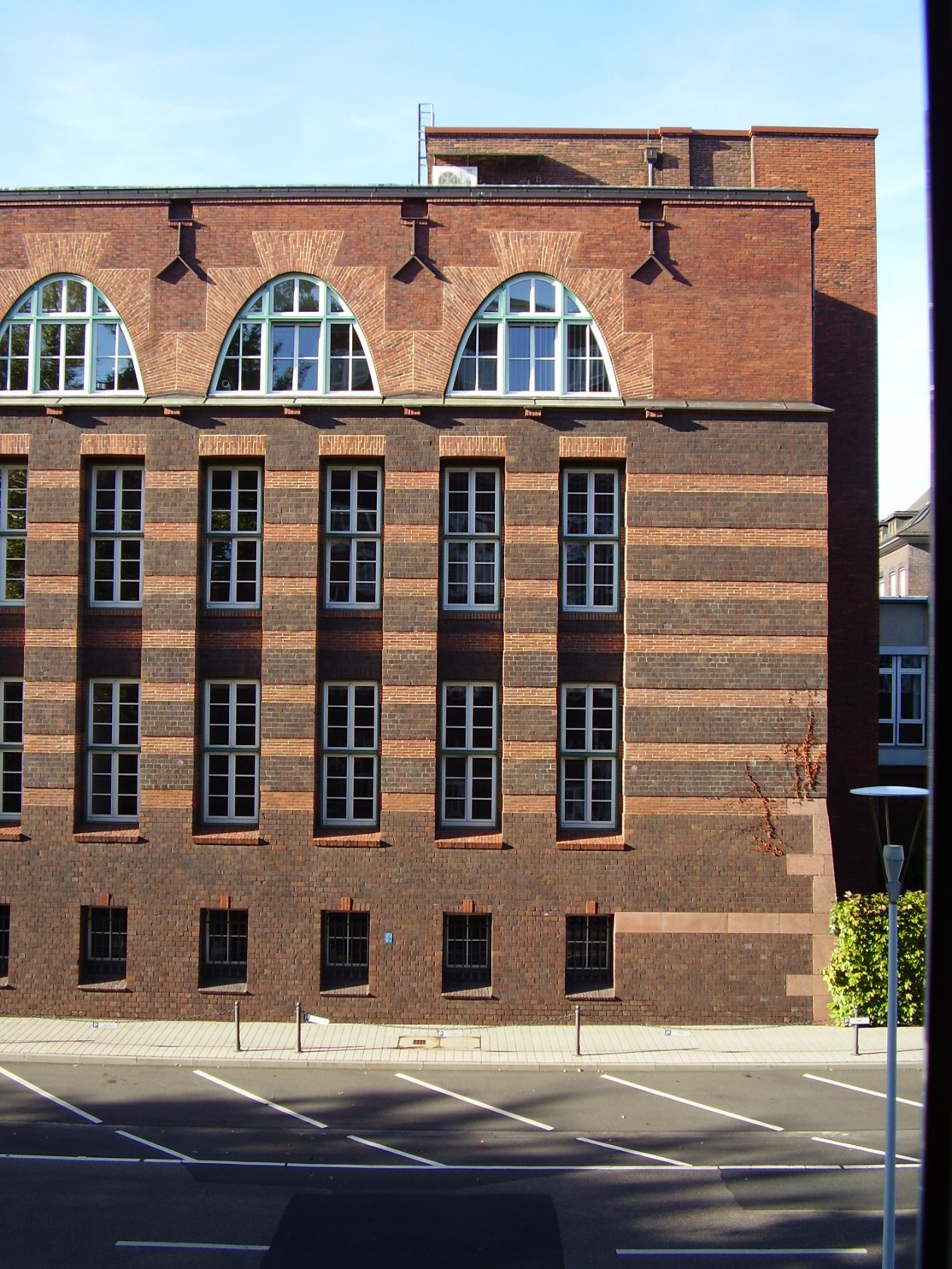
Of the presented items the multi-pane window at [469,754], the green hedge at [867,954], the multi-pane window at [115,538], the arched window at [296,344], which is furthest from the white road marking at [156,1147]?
the arched window at [296,344]

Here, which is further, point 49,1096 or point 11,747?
point 11,747

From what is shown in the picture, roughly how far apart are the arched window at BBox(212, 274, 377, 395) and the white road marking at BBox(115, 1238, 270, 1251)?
13.9m

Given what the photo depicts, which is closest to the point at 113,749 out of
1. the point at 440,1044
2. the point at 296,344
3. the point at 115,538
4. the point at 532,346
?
the point at 115,538

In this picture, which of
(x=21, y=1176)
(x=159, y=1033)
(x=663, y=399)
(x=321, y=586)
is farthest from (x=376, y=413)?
(x=21, y=1176)

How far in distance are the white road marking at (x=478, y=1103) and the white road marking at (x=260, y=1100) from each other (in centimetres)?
201

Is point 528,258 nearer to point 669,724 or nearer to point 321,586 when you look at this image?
point 321,586

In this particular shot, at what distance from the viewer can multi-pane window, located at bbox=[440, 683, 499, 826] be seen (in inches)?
778

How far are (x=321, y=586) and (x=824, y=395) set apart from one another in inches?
461

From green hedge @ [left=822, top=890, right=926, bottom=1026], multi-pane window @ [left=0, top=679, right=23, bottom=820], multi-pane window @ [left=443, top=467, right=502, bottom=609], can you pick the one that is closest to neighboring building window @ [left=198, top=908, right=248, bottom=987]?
multi-pane window @ [left=0, top=679, right=23, bottom=820]

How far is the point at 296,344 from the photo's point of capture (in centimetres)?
2008

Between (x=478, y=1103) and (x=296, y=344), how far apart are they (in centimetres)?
1321

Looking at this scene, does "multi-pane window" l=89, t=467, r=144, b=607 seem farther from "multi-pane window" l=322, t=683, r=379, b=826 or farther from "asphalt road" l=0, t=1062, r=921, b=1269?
"asphalt road" l=0, t=1062, r=921, b=1269

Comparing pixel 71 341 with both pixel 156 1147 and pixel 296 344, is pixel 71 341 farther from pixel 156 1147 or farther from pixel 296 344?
pixel 156 1147

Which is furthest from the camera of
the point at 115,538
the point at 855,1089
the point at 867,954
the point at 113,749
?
the point at 115,538
